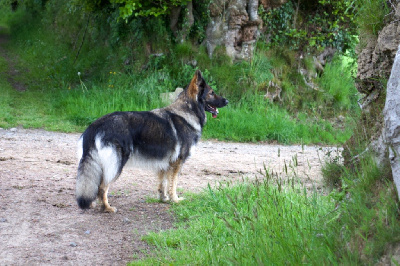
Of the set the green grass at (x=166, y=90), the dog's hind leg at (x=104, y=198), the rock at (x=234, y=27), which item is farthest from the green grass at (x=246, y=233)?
the rock at (x=234, y=27)

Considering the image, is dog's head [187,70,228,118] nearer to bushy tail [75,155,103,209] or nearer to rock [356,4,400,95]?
bushy tail [75,155,103,209]

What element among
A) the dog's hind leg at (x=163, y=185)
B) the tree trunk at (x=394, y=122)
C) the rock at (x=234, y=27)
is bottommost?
the dog's hind leg at (x=163, y=185)

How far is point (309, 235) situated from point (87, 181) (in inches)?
114

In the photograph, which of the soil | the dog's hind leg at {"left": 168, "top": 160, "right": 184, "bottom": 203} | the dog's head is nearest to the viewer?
the soil

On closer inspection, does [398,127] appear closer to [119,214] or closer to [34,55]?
[119,214]

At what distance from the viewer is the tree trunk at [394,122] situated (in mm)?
2748

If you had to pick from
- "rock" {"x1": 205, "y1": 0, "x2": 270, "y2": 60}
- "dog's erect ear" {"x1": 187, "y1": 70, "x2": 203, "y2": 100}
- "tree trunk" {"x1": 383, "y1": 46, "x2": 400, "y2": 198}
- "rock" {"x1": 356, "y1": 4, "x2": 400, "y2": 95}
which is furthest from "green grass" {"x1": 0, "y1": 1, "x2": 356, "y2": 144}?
"tree trunk" {"x1": 383, "y1": 46, "x2": 400, "y2": 198}

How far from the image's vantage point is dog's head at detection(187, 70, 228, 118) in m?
6.75

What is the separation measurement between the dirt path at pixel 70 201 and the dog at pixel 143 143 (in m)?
0.37

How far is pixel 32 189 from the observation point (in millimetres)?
6383

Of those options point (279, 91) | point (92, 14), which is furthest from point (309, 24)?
point (92, 14)

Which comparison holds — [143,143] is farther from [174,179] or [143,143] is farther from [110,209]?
[110,209]

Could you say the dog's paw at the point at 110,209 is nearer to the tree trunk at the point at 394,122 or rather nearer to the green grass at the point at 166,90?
the tree trunk at the point at 394,122

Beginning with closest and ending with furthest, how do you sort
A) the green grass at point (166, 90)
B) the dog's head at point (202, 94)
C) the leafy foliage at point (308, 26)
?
the dog's head at point (202, 94), the green grass at point (166, 90), the leafy foliage at point (308, 26)
